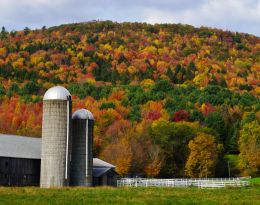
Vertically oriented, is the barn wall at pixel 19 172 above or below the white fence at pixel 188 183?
above

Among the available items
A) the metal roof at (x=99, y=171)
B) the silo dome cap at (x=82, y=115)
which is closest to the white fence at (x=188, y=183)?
the metal roof at (x=99, y=171)

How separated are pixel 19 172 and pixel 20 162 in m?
0.84

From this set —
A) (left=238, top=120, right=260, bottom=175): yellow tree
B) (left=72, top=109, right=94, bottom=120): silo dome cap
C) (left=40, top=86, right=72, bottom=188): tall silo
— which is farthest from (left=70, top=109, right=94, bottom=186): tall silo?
(left=238, top=120, right=260, bottom=175): yellow tree

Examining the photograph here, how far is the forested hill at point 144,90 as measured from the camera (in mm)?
78625

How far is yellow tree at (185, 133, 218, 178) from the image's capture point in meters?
71.8

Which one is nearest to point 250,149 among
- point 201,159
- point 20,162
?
point 201,159

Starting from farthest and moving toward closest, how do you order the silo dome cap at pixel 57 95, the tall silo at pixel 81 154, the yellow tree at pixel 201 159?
the yellow tree at pixel 201 159 < the tall silo at pixel 81 154 < the silo dome cap at pixel 57 95

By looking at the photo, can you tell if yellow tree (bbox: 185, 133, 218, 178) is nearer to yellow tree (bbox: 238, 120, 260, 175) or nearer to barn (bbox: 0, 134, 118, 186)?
yellow tree (bbox: 238, 120, 260, 175)

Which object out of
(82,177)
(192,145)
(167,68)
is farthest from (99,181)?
(167,68)

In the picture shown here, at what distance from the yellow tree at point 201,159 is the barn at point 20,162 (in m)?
21.6

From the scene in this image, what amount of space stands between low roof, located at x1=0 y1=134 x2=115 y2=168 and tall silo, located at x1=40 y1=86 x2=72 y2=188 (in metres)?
1.98

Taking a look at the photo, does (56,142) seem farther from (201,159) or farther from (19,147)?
(201,159)

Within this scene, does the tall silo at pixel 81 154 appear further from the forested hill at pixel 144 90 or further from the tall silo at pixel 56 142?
the forested hill at pixel 144 90

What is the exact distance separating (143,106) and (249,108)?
19857 mm
